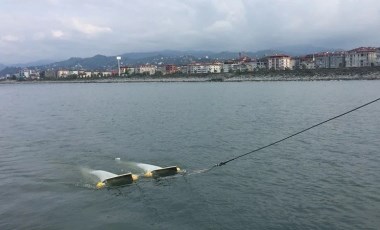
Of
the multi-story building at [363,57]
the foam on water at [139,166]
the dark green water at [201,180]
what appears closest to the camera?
the dark green water at [201,180]

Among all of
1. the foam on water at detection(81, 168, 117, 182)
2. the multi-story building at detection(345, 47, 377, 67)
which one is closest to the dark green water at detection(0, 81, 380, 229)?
the foam on water at detection(81, 168, 117, 182)

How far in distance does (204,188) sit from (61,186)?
272 inches

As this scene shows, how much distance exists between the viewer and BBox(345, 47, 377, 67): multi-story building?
609ft

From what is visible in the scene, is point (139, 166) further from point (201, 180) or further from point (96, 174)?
point (201, 180)

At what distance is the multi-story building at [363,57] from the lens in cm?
18575

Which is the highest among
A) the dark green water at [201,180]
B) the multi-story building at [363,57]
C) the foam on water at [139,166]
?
the multi-story building at [363,57]

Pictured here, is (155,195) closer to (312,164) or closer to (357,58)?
(312,164)

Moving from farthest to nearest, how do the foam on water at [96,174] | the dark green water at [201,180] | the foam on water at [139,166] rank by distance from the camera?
1. the foam on water at [139,166]
2. the foam on water at [96,174]
3. the dark green water at [201,180]

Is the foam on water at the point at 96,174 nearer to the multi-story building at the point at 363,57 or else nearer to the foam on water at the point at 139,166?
the foam on water at the point at 139,166

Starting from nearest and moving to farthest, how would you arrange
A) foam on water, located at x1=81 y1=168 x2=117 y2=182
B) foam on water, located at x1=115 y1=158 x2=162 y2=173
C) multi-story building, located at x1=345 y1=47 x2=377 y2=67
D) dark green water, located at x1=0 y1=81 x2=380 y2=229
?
dark green water, located at x1=0 y1=81 x2=380 y2=229, foam on water, located at x1=81 y1=168 x2=117 y2=182, foam on water, located at x1=115 y1=158 x2=162 y2=173, multi-story building, located at x1=345 y1=47 x2=377 y2=67

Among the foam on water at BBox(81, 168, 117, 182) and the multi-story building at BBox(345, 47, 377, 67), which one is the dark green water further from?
the multi-story building at BBox(345, 47, 377, 67)

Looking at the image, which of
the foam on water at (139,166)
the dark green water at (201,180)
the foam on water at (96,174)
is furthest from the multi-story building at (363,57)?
the foam on water at (96,174)

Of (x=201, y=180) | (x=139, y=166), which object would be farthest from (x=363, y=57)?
(x=201, y=180)

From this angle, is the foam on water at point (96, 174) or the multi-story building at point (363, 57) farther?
the multi-story building at point (363, 57)
